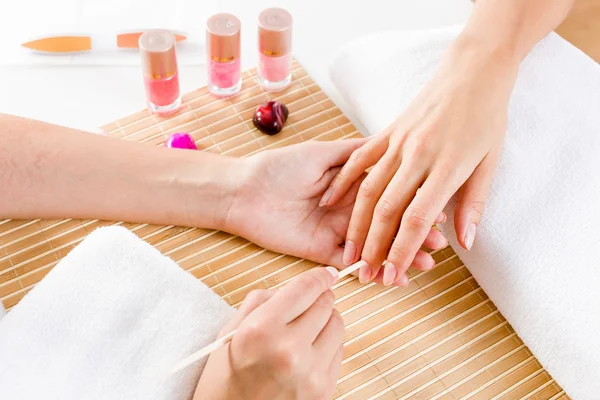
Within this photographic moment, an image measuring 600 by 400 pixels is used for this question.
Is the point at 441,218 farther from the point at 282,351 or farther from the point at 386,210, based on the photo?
the point at 282,351

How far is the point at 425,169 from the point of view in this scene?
94cm

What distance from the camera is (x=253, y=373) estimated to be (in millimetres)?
732

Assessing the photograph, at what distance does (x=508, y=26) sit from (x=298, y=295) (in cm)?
59

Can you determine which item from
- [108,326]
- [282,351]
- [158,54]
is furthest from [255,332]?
[158,54]

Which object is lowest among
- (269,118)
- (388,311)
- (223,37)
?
(388,311)

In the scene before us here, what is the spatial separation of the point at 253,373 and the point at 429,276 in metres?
0.38

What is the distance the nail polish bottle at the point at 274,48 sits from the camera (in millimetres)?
1166

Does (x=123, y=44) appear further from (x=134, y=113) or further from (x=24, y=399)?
(x=24, y=399)

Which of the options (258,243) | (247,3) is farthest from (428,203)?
(247,3)

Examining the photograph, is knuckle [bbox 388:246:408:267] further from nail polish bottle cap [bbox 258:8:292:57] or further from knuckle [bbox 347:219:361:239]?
nail polish bottle cap [bbox 258:8:292:57]

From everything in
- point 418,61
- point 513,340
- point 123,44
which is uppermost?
point 418,61

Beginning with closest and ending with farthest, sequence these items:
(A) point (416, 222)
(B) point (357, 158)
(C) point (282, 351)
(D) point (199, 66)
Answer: (C) point (282, 351), (A) point (416, 222), (B) point (357, 158), (D) point (199, 66)

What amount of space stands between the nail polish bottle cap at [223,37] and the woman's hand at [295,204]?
24 cm

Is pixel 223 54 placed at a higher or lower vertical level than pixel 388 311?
higher
